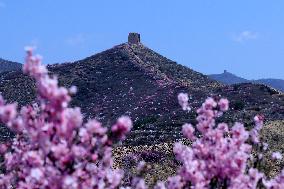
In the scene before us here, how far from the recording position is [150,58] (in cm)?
9812

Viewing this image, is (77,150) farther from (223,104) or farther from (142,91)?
(142,91)

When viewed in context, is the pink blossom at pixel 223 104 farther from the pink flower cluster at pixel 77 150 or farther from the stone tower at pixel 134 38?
the stone tower at pixel 134 38

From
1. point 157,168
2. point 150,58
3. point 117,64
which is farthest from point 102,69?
point 157,168

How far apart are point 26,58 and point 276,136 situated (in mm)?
33104

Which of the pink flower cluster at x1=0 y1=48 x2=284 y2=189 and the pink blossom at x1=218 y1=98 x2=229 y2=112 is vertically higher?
the pink blossom at x1=218 y1=98 x2=229 y2=112

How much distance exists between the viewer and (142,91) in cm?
7869

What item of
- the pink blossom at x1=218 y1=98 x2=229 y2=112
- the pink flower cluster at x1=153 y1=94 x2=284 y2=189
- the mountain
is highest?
the mountain

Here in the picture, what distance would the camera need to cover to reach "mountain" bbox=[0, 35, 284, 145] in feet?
175


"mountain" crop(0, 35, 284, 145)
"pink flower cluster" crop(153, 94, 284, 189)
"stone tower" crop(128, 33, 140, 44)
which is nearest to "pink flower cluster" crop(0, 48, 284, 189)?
"pink flower cluster" crop(153, 94, 284, 189)

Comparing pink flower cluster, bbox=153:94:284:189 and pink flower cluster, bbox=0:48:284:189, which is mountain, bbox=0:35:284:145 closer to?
pink flower cluster, bbox=153:94:284:189

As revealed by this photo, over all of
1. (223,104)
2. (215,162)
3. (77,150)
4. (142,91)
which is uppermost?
(142,91)

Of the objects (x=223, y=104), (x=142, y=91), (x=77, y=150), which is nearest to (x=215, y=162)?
(x=223, y=104)

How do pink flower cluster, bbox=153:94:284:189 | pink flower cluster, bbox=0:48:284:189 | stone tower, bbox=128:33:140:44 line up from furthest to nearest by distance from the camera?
stone tower, bbox=128:33:140:44, pink flower cluster, bbox=153:94:284:189, pink flower cluster, bbox=0:48:284:189

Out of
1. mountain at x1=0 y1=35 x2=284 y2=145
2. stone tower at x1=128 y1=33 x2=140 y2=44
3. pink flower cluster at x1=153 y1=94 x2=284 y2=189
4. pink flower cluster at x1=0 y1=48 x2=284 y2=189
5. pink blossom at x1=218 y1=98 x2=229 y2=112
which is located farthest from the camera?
stone tower at x1=128 y1=33 x2=140 y2=44
